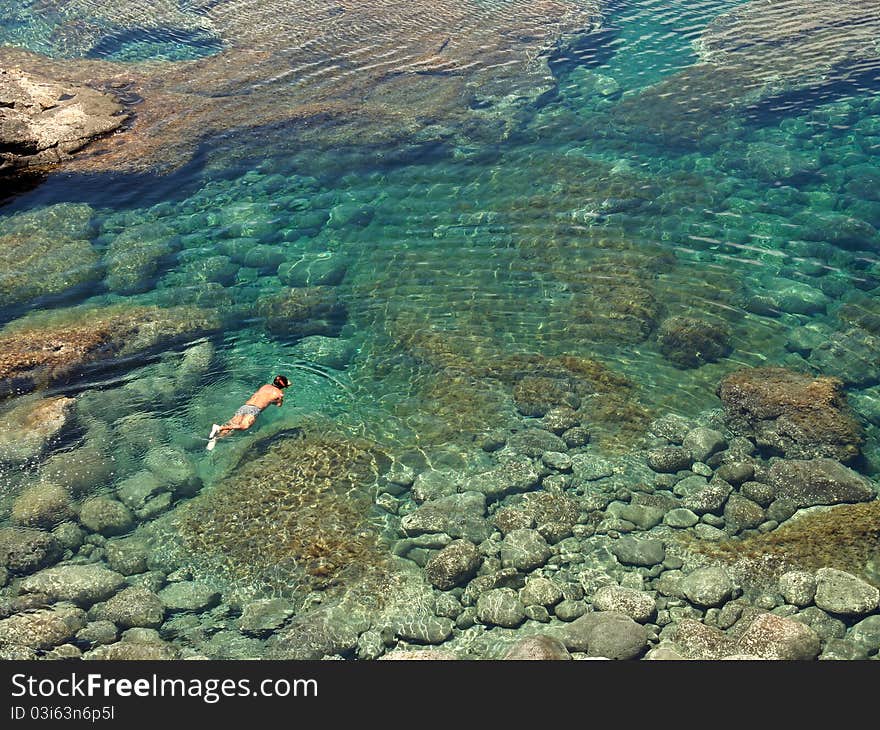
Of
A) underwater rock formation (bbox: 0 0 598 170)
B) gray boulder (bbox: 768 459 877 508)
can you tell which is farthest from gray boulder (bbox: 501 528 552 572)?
underwater rock formation (bbox: 0 0 598 170)

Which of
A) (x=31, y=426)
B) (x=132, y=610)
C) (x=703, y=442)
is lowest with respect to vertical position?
(x=703, y=442)

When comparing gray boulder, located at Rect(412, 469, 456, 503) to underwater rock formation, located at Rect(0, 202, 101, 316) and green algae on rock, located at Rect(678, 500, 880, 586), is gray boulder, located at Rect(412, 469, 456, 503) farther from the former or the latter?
underwater rock formation, located at Rect(0, 202, 101, 316)

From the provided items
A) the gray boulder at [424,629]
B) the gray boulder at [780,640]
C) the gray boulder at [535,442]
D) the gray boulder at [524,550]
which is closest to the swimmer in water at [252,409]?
the gray boulder at [535,442]

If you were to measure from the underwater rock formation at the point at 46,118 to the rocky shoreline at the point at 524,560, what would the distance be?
36.1 feet

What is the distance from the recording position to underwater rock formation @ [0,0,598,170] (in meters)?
19.8

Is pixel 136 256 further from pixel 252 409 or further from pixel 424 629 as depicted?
pixel 424 629

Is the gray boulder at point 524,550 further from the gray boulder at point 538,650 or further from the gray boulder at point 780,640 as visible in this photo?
the gray boulder at point 780,640

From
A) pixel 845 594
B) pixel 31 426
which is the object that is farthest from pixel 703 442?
pixel 31 426

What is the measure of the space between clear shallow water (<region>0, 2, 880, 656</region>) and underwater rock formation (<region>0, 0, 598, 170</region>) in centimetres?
114

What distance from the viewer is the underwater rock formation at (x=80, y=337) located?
12656 mm

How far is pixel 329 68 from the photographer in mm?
22656

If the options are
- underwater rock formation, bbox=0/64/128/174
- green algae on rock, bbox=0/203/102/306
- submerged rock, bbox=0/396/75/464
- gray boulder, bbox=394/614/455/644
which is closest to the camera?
gray boulder, bbox=394/614/455/644

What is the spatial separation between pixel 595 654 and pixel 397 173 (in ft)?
41.7

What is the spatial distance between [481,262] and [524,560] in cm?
734
